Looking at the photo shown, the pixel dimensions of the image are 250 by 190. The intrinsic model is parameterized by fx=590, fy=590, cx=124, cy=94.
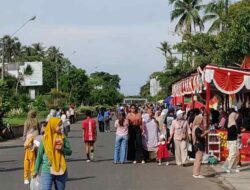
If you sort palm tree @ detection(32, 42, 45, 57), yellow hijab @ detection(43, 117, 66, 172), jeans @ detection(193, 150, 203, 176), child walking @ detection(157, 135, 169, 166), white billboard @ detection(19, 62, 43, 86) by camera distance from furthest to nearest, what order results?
1. palm tree @ detection(32, 42, 45, 57)
2. white billboard @ detection(19, 62, 43, 86)
3. child walking @ detection(157, 135, 169, 166)
4. jeans @ detection(193, 150, 203, 176)
5. yellow hijab @ detection(43, 117, 66, 172)

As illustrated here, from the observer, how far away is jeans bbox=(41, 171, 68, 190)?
8.45 meters

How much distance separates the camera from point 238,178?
14656 millimetres

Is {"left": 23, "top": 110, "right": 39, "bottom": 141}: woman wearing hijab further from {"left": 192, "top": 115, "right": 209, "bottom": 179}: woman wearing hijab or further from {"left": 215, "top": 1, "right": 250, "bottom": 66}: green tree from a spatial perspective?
{"left": 215, "top": 1, "right": 250, "bottom": 66}: green tree

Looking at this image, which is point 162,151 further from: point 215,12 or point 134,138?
point 215,12

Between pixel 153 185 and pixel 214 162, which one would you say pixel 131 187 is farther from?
pixel 214 162

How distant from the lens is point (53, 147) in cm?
849

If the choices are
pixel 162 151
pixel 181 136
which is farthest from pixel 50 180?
pixel 162 151

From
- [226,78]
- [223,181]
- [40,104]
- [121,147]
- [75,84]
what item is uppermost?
[75,84]

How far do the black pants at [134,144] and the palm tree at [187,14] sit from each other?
5487 cm

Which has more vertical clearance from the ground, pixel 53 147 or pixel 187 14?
pixel 187 14

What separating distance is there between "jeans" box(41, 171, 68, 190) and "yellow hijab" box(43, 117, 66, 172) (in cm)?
12

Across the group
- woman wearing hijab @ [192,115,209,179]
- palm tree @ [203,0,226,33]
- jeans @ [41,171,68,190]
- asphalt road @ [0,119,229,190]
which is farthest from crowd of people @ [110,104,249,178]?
palm tree @ [203,0,226,33]

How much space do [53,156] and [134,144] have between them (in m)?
10.7

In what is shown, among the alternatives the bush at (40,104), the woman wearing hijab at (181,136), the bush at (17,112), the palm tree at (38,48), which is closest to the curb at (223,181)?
the woman wearing hijab at (181,136)
